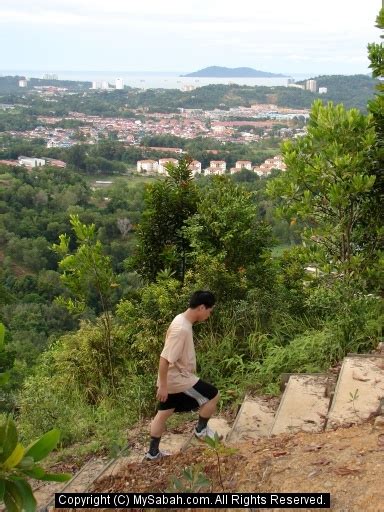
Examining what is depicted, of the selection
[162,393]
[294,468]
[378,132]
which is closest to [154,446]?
[162,393]

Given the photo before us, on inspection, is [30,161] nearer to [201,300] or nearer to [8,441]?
[201,300]

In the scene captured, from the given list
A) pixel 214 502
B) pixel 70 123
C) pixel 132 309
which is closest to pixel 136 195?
pixel 132 309

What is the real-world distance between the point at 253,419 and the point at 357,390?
24.9 inches

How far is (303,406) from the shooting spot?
11.0 ft

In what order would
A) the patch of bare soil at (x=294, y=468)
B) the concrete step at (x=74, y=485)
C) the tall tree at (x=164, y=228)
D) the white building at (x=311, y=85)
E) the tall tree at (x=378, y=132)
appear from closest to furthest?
the patch of bare soil at (x=294, y=468) → the concrete step at (x=74, y=485) → the tall tree at (x=378, y=132) → the tall tree at (x=164, y=228) → the white building at (x=311, y=85)

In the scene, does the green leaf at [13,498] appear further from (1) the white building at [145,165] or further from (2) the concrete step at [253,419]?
(1) the white building at [145,165]

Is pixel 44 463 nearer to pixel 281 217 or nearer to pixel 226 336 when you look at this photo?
pixel 226 336

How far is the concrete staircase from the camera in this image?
2.98 m

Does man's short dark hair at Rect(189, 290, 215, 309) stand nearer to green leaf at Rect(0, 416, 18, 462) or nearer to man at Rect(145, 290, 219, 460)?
man at Rect(145, 290, 219, 460)

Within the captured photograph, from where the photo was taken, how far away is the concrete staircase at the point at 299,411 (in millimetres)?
2977

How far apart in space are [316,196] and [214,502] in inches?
119

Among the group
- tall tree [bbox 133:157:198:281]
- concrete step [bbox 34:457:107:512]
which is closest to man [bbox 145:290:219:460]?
concrete step [bbox 34:457:107:512]

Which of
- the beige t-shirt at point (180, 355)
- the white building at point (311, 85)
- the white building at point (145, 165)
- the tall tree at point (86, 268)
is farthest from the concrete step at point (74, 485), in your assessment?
the white building at point (311, 85)

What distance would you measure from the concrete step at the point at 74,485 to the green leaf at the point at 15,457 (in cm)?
122
